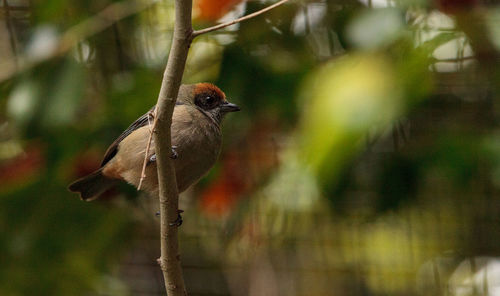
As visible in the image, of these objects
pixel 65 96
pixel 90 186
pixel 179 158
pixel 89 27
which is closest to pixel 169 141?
pixel 179 158

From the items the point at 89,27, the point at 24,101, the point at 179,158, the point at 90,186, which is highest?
the point at 89,27

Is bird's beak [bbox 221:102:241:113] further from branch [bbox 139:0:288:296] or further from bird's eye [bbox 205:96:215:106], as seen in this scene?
branch [bbox 139:0:288:296]

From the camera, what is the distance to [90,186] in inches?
120

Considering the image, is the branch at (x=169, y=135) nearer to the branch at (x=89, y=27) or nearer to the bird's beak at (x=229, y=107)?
the bird's beak at (x=229, y=107)

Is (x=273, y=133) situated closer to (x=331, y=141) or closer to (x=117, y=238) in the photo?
(x=117, y=238)

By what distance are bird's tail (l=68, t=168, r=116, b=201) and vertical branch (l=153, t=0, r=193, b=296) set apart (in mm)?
1175

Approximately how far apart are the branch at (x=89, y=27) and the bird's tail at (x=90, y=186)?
Answer: 555mm

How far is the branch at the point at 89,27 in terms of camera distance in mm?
2986

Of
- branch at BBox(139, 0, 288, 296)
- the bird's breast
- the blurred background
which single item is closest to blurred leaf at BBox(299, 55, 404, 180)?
the blurred background

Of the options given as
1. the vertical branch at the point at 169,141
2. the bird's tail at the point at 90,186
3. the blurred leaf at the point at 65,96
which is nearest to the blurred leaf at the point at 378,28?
the vertical branch at the point at 169,141

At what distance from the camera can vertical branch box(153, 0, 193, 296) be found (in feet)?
5.06

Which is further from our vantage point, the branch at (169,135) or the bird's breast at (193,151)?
the bird's breast at (193,151)

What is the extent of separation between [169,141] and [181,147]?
668 mm

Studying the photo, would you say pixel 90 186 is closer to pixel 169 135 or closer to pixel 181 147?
pixel 181 147
